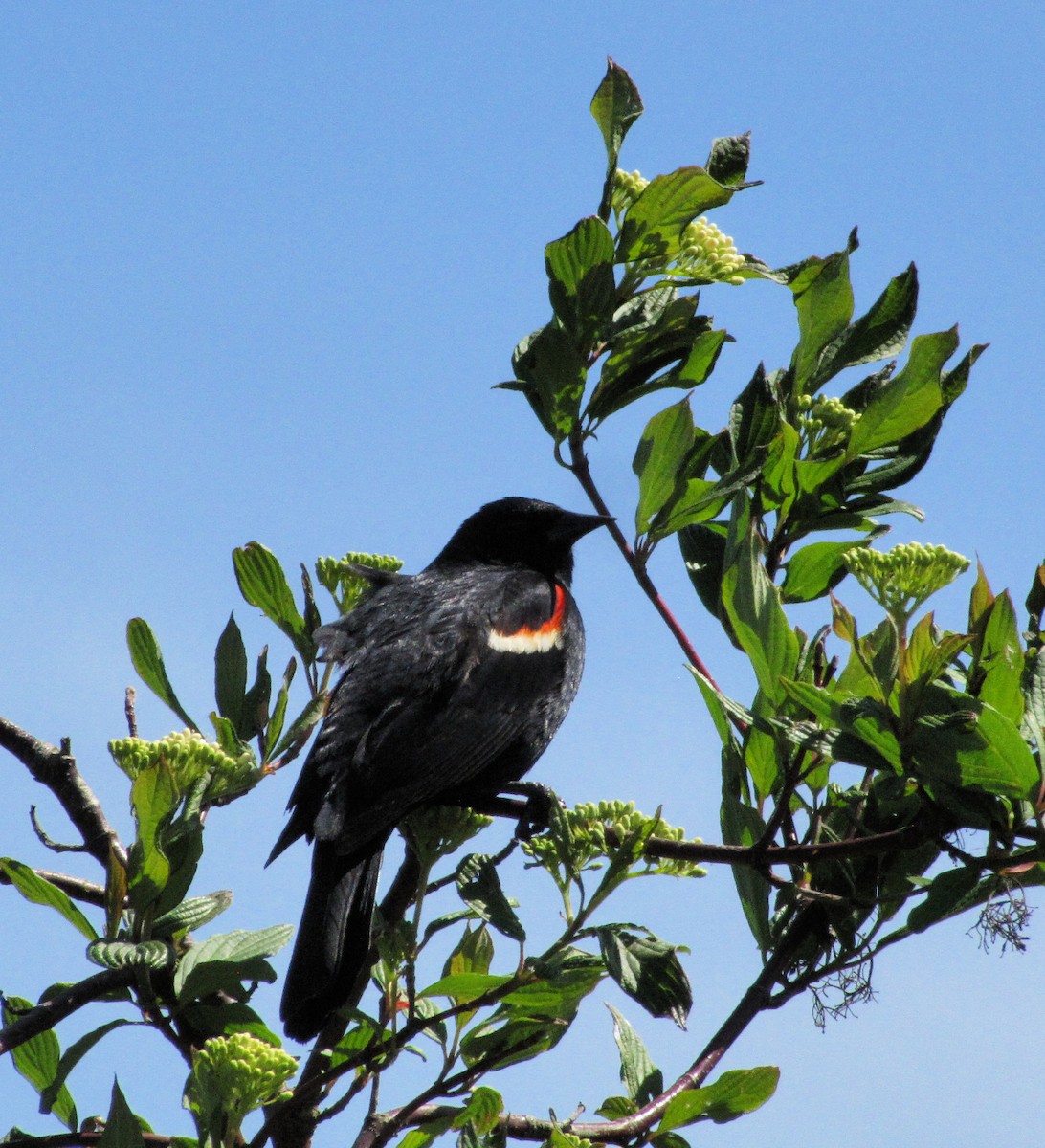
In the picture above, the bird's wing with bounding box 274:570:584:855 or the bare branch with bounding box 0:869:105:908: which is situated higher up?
the bird's wing with bounding box 274:570:584:855

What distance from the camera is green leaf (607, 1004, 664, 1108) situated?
7.04 feet

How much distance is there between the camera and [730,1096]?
1944 millimetres

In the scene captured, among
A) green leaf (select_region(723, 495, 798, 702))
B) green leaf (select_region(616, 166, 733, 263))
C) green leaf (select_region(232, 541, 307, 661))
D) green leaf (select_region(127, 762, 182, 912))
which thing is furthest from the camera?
green leaf (select_region(232, 541, 307, 661))

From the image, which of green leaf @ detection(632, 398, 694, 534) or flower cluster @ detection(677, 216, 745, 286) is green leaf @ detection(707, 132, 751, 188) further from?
green leaf @ detection(632, 398, 694, 534)

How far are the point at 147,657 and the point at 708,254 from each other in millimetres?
1381

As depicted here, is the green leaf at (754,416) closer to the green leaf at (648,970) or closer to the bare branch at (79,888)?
the green leaf at (648,970)

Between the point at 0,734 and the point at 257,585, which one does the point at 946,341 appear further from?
the point at 0,734

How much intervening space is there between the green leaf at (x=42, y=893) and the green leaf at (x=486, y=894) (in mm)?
621

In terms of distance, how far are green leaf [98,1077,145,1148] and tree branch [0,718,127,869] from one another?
1.99 ft

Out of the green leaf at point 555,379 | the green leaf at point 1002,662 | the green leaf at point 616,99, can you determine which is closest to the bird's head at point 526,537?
the green leaf at point 555,379

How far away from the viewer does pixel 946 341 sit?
2105 mm

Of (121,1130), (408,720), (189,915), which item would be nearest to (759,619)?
(189,915)

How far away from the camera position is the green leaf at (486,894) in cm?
208

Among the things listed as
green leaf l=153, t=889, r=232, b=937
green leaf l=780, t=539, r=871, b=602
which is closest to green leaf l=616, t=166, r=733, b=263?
green leaf l=780, t=539, r=871, b=602
